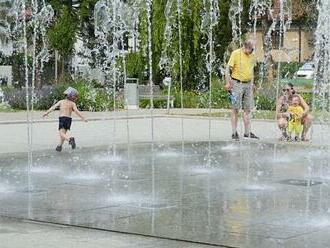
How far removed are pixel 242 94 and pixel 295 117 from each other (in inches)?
40.0

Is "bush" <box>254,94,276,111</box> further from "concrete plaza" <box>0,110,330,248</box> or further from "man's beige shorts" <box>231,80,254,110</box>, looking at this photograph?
"man's beige shorts" <box>231,80,254,110</box>

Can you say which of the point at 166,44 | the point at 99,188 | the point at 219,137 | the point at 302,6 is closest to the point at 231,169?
the point at 99,188

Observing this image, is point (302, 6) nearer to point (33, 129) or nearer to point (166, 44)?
point (166, 44)

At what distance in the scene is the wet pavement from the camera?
6.62 meters

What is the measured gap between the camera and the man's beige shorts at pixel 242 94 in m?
14.6

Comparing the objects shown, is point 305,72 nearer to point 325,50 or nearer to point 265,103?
point 325,50

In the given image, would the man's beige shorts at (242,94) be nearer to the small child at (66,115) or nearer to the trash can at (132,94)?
the small child at (66,115)

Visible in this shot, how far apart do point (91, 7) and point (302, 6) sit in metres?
11.4

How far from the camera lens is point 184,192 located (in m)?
8.52

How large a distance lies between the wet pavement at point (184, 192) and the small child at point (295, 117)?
1.32 m

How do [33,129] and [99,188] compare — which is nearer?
[99,188]

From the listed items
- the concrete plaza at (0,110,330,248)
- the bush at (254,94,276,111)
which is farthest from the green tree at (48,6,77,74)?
the concrete plaza at (0,110,330,248)

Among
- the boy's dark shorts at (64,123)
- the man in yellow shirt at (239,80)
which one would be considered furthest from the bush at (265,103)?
the boy's dark shorts at (64,123)

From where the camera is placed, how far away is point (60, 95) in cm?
2709
